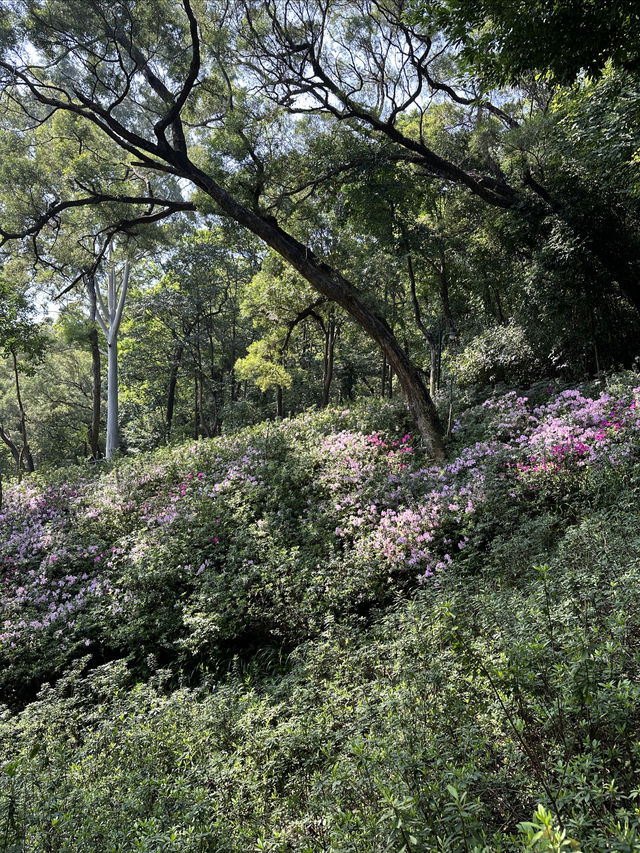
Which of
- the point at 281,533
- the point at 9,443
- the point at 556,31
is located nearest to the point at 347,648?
the point at 281,533

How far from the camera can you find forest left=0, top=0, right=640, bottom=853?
6.55 feet

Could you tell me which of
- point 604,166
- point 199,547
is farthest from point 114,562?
point 604,166

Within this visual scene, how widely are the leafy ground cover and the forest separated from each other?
0.9 inches

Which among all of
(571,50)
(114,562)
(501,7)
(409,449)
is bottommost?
(114,562)

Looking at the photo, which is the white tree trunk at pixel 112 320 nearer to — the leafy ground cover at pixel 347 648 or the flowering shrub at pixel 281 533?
the flowering shrub at pixel 281 533

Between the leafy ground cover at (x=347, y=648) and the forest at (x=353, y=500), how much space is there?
2 centimetres

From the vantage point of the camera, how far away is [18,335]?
9625 mm

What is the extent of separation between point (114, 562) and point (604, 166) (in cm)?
894

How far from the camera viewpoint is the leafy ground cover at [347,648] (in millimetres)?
1778

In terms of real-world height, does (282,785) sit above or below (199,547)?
below

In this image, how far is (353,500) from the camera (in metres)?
6.19

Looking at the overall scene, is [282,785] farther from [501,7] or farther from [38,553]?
[38,553]

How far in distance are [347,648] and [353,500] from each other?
8.73 ft

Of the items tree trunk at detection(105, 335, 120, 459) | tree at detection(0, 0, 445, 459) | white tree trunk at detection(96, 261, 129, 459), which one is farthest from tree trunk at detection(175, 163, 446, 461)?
white tree trunk at detection(96, 261, 129, 459)
